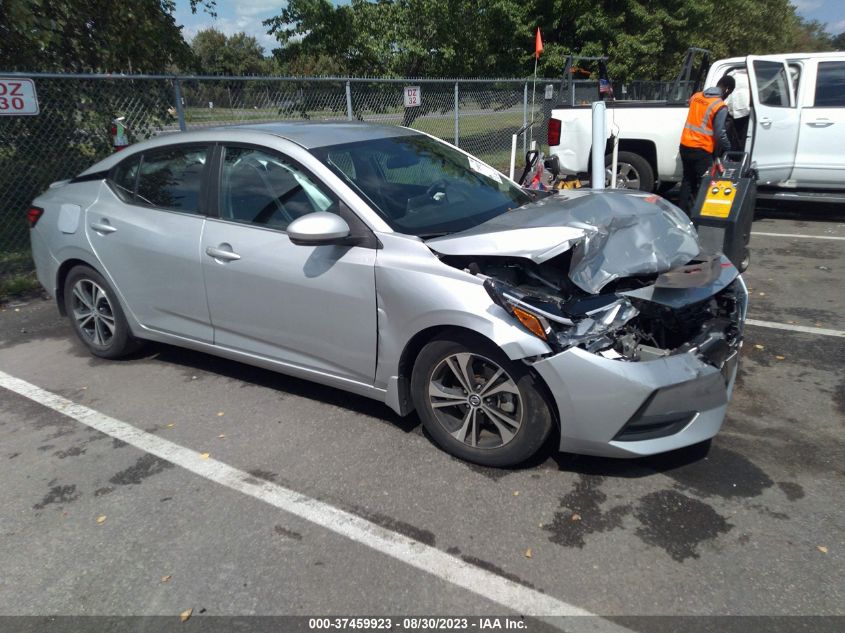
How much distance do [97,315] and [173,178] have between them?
1267mm

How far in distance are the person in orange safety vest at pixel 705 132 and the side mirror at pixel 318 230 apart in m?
5.76

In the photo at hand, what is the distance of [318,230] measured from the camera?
10.9ft

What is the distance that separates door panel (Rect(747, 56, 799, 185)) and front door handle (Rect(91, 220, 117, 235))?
7923 mm

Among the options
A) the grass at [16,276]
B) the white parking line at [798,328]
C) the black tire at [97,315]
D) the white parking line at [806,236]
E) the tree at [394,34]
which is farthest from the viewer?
the tree at [394,34]

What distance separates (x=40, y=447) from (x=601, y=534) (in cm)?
311

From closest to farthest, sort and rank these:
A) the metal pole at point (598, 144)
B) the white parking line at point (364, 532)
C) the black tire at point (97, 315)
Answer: the white parking line at point (364, 532)
the black tire at point (97, 315)
the metal pole at point (598, 144)

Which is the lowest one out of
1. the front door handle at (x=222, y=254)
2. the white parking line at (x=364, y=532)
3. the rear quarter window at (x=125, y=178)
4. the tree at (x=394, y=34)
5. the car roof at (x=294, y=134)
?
the white parking line at (x=364, y=532)

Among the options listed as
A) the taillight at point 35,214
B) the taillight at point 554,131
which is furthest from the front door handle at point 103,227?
the taillight at point 554,131

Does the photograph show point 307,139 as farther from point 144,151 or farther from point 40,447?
point 40,447

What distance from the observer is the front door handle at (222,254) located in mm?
3902

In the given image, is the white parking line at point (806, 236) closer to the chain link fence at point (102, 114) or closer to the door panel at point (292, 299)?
the chain link fence at point (102, 114)

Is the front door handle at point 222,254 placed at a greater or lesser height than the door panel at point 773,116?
lesser

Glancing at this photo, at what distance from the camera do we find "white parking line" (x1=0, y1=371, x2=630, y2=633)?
8.06 feet

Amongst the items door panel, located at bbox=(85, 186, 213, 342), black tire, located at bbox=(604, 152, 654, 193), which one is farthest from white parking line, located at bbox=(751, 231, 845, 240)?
door panel, located at bbox=(85, 186, 213, 342)
